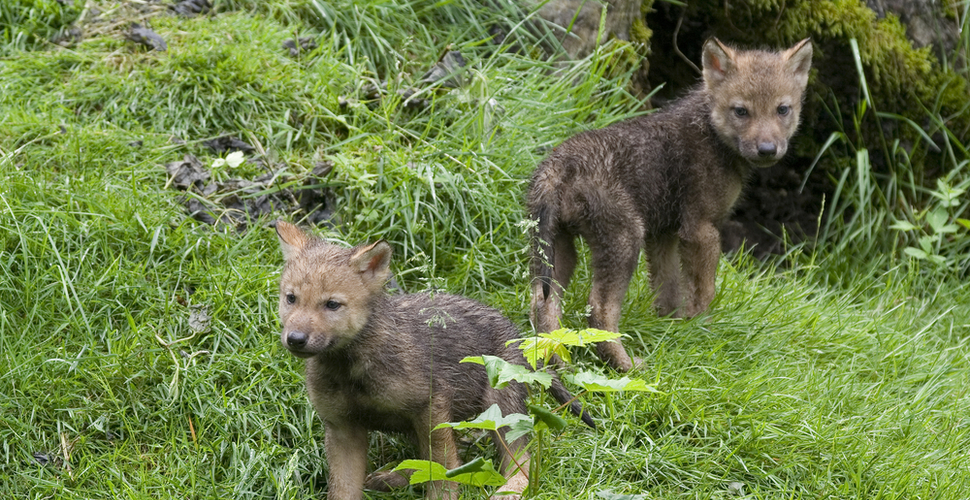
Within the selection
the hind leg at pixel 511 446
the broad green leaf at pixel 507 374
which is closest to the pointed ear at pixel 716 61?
the hind leg at pixel 511 446

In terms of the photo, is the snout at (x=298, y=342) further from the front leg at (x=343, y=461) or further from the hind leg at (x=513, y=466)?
the hind leg at (x=513, y=466)

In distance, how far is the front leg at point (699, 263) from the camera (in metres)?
5.29

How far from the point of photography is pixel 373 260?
4.04 metres

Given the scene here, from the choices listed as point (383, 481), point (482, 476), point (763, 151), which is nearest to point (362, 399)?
point (383, 481)

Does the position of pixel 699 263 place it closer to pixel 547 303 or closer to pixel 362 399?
pixel 547 303

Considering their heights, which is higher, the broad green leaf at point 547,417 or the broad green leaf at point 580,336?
the broad green leaf at point 580,336

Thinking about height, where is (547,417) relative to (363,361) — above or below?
above

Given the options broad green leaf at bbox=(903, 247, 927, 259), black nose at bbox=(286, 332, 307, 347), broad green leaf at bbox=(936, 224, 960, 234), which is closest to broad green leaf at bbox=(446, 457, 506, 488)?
black nose at bbox=(286, 332, 307, 347)

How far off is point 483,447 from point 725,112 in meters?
2.28

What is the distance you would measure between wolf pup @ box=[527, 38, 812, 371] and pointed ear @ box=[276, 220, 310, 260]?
1137 millimetres

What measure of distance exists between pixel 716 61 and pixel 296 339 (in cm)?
299

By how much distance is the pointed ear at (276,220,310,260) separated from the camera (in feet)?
13.6

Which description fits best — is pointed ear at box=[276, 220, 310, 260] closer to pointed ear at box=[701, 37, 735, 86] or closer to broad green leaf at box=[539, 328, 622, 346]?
broad green leaf at box=[539, 328, 622, 346]

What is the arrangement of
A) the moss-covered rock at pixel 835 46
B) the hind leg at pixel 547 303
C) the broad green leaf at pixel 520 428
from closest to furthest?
the broad green leaf at pixel 520 428, the hind leg at pixel 547 303, the moss-covered rock at pixel 835 46
